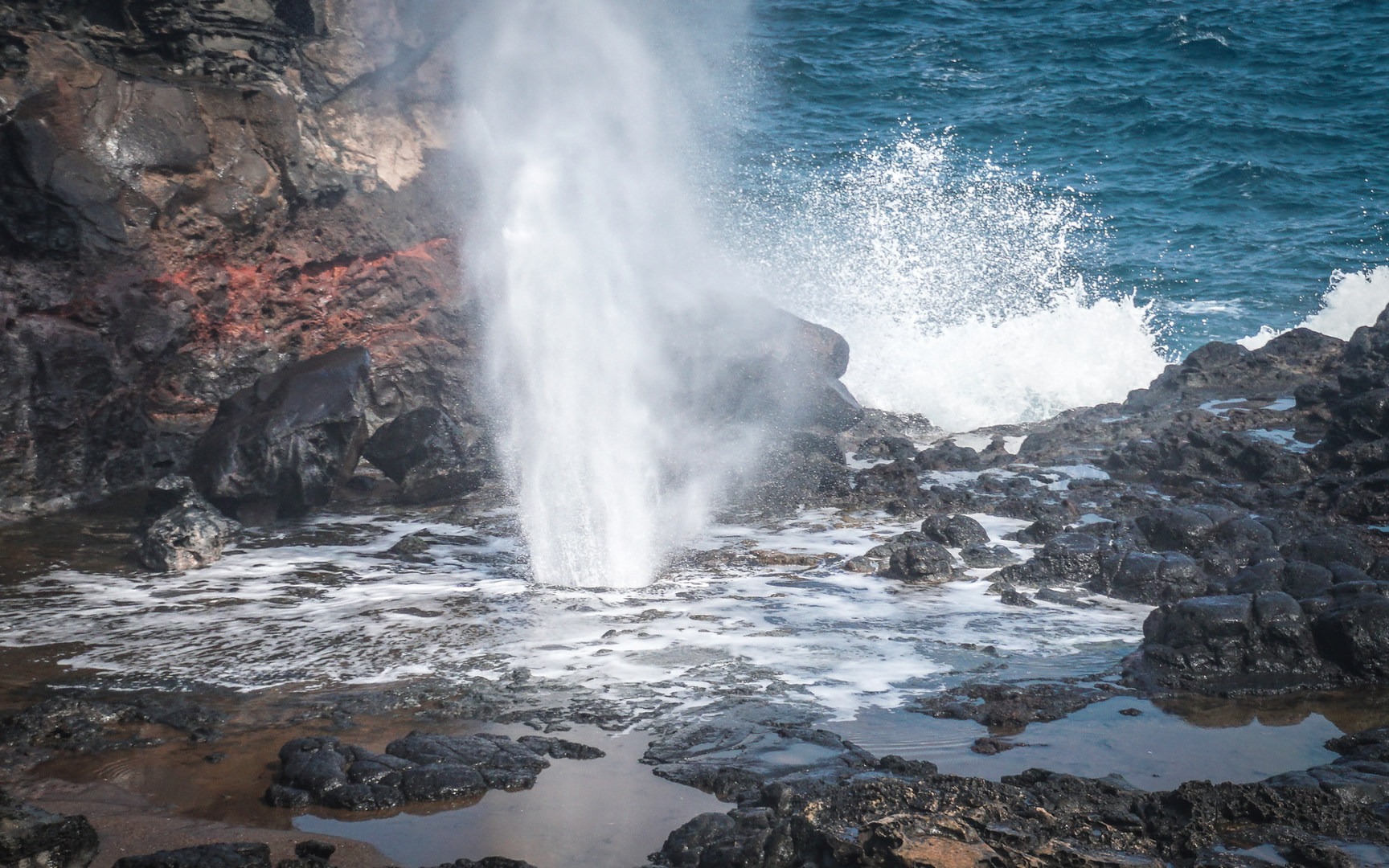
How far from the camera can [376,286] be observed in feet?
32.3

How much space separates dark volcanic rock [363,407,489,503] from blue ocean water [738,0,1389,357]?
9.31 m

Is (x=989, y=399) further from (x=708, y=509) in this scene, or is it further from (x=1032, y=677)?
(x=1032, y=677)

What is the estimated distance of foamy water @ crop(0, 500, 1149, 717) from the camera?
4.96 meters

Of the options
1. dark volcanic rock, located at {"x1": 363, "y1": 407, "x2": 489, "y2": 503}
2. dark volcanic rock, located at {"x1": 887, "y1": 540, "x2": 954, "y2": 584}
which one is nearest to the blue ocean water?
dark volcanic rock, located at {"x1": 363, "y1": 407, "x2": 489, "y2": 503}

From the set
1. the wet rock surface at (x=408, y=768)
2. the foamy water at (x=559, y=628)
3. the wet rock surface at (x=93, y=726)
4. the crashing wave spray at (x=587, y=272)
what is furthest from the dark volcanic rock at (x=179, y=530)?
the wet rock surface at (x=408, y=768)

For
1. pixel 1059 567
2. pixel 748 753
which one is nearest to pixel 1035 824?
pixel 748 753

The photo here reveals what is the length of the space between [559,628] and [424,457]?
3.62 meters

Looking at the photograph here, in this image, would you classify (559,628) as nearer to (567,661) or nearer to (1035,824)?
(567,661)

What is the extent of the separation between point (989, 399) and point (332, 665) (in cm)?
1039

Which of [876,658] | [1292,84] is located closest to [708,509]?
[876,658]

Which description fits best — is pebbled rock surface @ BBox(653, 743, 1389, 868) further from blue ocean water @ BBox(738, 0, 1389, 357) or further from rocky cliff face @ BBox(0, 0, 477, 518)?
blue ocean water @ BBox(738, 0, 1389, 357)

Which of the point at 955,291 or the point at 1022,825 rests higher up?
the point at 955,291

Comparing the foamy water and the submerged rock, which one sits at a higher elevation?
the foamy water

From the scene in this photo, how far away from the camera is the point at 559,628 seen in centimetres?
568
